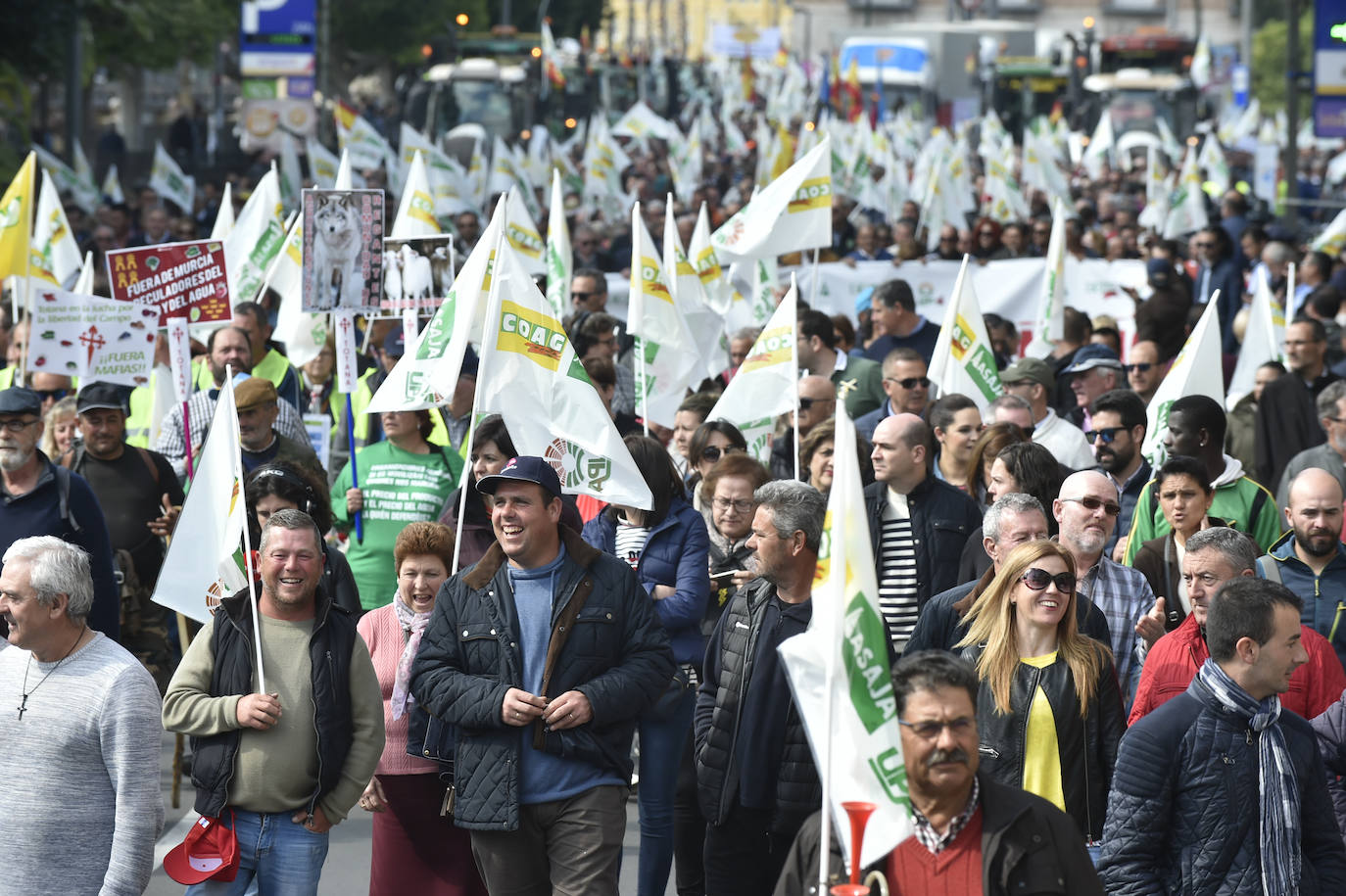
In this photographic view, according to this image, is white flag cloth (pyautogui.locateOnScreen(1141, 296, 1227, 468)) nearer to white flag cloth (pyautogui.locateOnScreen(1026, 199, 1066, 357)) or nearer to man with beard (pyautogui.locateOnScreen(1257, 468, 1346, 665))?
man with beard (pyautogui.locateOnScreen(1257, 468, 1346, 665))

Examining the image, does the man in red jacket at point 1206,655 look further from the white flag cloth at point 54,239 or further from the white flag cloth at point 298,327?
the white flag cloth at point 54,239

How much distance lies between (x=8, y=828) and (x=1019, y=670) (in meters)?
Answer: 2.67

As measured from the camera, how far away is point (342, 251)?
1018 centimetres

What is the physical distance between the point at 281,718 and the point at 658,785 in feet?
5.17

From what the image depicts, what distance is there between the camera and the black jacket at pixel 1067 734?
5.30 m

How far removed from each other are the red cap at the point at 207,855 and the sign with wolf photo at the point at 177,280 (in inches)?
207

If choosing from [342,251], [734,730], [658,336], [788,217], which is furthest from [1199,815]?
[788,217]

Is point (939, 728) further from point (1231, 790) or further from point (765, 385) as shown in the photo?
point (765, 385)

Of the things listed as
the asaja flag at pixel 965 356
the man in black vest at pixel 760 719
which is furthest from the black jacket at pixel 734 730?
the asaja flag at pixel 965 356

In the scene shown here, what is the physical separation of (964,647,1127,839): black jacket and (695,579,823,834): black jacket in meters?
0.73

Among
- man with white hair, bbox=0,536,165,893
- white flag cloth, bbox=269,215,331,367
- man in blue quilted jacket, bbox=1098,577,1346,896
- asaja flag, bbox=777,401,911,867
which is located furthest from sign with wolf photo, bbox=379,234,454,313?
asaja flag, bbox=777,401,911,867

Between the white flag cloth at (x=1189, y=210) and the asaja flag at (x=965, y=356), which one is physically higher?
the white flag cloth at (x=1189, y=210)

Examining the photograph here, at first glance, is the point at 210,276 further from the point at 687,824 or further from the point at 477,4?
the point at 477,4

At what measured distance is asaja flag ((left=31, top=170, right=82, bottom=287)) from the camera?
1405cm
